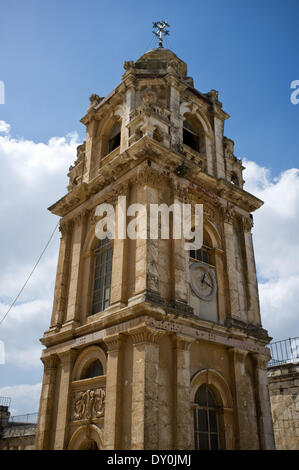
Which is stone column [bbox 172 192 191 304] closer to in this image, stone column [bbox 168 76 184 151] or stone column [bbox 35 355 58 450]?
stone column [bbox 168 76 184 151]

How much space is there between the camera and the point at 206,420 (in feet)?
42.2

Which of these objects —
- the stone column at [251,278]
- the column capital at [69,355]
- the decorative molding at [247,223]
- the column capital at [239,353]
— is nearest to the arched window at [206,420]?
the column capital at [239,353]

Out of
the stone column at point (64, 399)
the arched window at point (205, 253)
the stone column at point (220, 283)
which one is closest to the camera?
the stone column at point (64, 399)

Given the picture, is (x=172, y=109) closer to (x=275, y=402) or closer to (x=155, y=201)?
(x=155, y=201)

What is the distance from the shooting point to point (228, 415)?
13.3m

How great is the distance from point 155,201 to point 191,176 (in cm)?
259

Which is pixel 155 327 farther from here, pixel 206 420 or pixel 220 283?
pixel 220 283

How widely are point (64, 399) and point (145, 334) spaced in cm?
452

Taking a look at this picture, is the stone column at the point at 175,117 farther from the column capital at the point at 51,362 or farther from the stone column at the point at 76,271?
the column capital at the point at 51,362

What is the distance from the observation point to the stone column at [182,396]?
36.8 ft

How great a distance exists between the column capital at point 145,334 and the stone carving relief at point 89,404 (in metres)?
2.24

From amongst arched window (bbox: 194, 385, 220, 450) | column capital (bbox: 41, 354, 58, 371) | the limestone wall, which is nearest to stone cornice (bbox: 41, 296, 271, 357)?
column capital (bbox: 41, 354, 58, 371)

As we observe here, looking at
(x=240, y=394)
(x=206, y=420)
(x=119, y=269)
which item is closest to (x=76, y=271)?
(x=119, y=269)

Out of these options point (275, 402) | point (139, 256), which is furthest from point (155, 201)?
point (275, 402)
